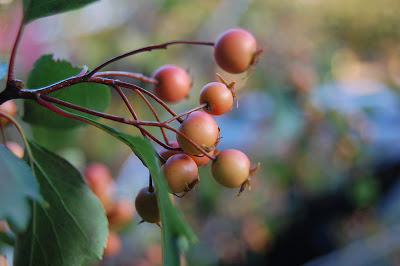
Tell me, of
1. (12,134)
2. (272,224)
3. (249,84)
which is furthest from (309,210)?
(12,134)

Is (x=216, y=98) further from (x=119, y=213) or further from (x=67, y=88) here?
(x=119, y=213)

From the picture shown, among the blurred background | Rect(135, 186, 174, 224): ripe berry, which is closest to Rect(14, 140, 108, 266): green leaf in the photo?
Rect(135, 186, 174, 224): ripe berry

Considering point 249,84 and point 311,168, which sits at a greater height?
point 249,84

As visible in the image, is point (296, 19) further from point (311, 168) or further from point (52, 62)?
point (52, 62)

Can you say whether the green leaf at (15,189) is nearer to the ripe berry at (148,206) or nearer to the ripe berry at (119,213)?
the ripe berry at (148,206)

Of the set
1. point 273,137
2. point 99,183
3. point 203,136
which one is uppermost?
point 273,137

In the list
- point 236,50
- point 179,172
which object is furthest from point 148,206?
point 236,50
